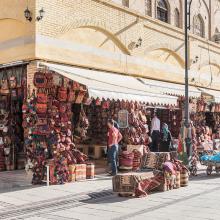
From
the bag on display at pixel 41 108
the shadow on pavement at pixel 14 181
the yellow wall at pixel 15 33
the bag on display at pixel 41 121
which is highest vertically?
the yellow wall at pixel 15 33

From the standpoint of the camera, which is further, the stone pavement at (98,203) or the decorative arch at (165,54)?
the decorative arch at (165,54)

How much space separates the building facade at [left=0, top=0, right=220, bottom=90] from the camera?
12.7 m

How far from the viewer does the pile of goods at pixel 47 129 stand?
11.8 m

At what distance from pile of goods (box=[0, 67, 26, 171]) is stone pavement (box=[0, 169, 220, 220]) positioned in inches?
84.8

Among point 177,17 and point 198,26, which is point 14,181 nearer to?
point 177,17

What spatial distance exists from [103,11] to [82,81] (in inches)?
164

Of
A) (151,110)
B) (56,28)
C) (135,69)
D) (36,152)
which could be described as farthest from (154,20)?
(36,152)

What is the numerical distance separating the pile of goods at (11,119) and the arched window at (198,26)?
37.0 feet

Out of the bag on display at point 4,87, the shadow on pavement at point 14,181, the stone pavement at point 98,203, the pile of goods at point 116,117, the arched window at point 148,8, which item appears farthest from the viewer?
the arched window at point 148,8

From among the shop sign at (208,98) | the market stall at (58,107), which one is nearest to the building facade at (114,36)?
the market stall at (58,107)

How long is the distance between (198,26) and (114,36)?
332 inches

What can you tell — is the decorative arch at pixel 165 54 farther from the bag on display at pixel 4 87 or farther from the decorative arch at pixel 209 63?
the bag on display at pixel 4 87

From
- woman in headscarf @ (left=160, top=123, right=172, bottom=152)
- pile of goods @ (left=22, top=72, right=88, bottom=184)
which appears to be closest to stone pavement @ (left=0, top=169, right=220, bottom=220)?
pile of goods @ (left=22, top=72, right=88, bottom=184)

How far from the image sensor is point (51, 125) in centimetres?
1191
